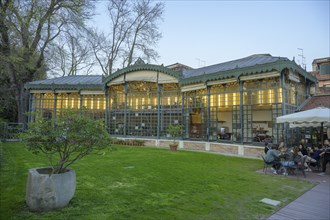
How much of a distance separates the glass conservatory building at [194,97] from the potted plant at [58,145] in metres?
10.6

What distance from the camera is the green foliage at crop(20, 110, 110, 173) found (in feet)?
14.8

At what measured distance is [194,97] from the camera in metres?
→ 16.8

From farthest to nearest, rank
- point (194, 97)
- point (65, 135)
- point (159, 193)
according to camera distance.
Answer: point (194, 97), point (159, 193), point (65, 135)

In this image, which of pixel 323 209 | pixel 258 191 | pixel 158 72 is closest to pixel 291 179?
pixel 258 191

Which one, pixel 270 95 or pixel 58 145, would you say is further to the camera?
pixel 270 95

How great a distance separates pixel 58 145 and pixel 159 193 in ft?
8.88

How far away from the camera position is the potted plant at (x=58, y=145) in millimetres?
4102

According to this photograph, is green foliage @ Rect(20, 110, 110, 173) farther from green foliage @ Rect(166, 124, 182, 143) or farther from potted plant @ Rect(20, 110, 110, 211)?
green foliage @ Rect(166, 124, 182, 143)

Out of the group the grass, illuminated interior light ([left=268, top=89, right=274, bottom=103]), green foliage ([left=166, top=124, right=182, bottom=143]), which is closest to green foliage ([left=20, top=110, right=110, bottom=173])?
the grass

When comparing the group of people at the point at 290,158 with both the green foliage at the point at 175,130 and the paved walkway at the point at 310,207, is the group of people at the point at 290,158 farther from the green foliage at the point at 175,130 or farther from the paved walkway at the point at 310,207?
the green foliage at the point at 175,130

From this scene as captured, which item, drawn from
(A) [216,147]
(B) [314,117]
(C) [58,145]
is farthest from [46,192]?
(A) [216,147]

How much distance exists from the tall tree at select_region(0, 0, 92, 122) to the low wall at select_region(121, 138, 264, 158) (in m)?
10.9

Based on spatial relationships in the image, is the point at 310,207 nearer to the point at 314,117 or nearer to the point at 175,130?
the point at 314,117

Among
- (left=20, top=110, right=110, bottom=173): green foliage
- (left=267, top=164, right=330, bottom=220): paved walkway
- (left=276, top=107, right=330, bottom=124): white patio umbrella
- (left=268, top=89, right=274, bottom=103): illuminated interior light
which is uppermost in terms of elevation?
(left=268, top=89, right=274, bottom=103): illuminated interior light
